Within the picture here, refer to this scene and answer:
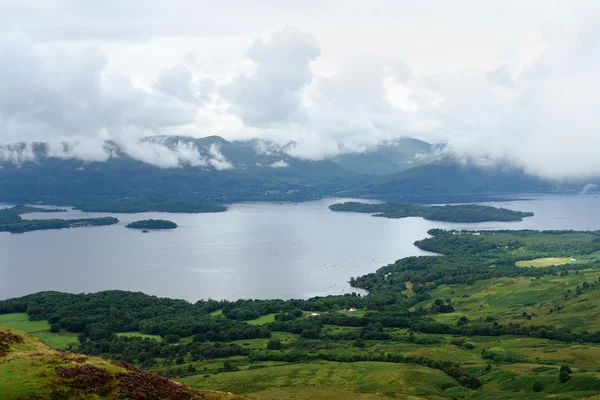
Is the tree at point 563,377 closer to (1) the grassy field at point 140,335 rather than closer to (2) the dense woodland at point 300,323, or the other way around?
(2) the dense woodland at point 300,323

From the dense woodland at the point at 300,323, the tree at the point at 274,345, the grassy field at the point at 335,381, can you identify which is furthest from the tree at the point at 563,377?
the tree at the point at 274,345

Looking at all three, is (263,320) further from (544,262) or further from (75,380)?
(544,262)

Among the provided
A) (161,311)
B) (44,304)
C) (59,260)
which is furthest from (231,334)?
(59,260)

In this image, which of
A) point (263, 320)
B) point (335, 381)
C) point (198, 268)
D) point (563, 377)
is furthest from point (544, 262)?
point (335, 381)

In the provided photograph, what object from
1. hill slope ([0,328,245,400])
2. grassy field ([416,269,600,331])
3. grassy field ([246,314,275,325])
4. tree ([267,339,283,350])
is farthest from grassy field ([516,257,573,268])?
hill slope ([0,328,245,400])

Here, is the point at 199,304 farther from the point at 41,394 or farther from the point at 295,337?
the point at 41,394

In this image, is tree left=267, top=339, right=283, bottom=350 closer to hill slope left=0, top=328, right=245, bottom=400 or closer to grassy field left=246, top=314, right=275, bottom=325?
grassy field left=246, top=314, right=275, bottom=325
